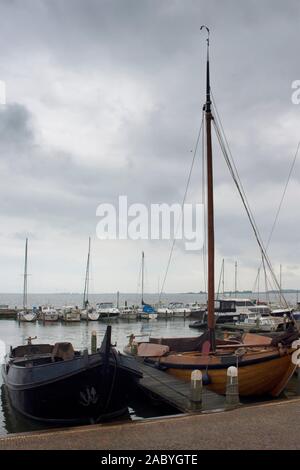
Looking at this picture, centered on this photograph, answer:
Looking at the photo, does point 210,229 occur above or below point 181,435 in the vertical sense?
above

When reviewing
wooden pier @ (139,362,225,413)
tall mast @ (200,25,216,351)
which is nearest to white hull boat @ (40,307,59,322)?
wooden pier @ (139,362,225,413)

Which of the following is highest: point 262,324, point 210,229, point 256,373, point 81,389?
point 210,229

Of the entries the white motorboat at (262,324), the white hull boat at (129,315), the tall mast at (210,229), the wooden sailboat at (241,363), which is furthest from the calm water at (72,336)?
the white motorboat at (262,324)

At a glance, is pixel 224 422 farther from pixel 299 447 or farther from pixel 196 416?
pixel 299 447

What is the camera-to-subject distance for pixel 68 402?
1238 cm

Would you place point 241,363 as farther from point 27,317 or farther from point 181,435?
point 27,317

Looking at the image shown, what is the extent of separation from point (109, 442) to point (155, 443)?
87 cm

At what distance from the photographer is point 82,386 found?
12125mm

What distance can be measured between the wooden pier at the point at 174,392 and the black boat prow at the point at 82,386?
1.28 m

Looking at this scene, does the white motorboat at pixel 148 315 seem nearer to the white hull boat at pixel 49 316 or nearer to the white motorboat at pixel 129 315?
the white motorboat at pixel 129 315

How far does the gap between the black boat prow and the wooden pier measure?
1.28 m

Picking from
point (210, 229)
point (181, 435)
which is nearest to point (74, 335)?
point (210, 229)

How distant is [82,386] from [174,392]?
348cm

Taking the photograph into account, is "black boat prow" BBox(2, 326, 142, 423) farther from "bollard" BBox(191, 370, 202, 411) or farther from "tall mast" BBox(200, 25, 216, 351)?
"tall mast" BBox(200, 25, 216, 351)
